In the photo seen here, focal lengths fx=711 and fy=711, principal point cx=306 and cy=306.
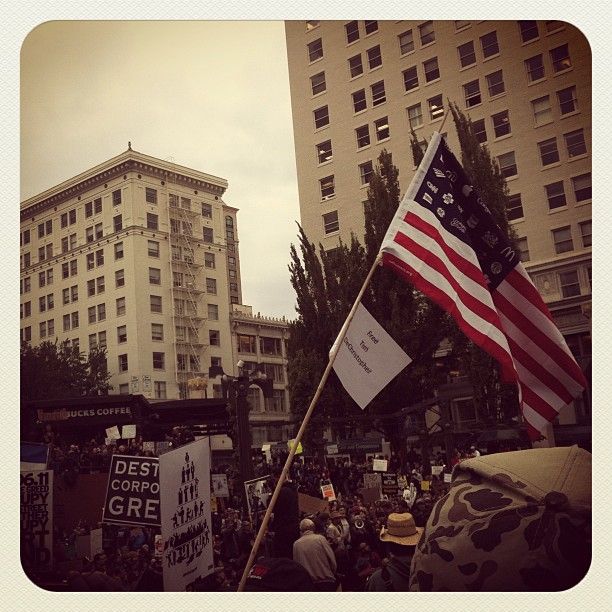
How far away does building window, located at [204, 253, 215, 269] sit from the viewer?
378 inches

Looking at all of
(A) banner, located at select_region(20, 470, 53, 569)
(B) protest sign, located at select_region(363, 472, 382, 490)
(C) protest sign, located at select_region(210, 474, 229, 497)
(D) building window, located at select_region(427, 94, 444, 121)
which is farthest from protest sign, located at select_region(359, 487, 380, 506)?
(D) building window, located at select_region(427, 94, 444, 121)

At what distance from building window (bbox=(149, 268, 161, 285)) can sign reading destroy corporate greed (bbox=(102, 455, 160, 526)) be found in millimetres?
4814

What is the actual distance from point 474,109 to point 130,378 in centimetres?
1167

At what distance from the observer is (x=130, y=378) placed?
1105 centimetres

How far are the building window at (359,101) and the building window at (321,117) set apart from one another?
89cm

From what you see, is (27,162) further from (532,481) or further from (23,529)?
(532,481)

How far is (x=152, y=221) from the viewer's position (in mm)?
8789

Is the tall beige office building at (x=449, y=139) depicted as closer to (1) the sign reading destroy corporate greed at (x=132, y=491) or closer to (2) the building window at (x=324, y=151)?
(2) the building window at (x=324, y=151)

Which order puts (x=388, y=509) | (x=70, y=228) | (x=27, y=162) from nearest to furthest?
(x=27, y=162), (x=70, y=228), (x=388, y=509)

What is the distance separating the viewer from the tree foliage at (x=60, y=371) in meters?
5.17

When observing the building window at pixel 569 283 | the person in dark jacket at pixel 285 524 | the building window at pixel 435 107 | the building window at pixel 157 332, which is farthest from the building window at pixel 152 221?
the building window at pixel 435 107

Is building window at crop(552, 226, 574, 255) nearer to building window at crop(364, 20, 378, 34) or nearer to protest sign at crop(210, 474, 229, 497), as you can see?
protest sign at crop(210, 474, 229, 497)

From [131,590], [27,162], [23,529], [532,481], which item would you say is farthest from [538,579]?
[27,162]

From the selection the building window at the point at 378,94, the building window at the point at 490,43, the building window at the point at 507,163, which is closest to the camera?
the building window at the point at 490,43
